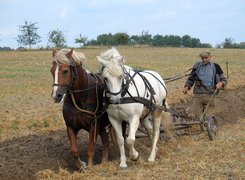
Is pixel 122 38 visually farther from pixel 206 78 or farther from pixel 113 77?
pixel 113 77

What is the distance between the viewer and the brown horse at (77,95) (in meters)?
7.07

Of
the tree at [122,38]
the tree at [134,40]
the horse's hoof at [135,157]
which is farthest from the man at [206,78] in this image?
the tree at [134,40]

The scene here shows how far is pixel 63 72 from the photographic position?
23.1 ft

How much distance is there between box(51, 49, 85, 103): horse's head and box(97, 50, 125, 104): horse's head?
0.47m

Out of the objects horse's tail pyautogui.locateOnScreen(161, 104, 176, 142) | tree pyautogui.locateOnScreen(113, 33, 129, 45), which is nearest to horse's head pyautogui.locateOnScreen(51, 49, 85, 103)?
horse's tail pyautogui.locateOnScreen(161, 104, 176, 142)

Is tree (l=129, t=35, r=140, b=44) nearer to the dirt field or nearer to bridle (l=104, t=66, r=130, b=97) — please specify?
the dirt field

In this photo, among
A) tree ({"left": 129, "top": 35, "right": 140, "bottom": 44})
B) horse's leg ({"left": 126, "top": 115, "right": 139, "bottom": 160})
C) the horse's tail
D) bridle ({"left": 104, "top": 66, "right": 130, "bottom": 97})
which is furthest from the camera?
tree ({"left": 129, "top": 35, "right": 140, "bottom": 44})

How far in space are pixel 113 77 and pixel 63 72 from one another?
808 millimetres

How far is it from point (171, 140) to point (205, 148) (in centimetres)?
97

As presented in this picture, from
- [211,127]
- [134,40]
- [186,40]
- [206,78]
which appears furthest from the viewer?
[186,40]

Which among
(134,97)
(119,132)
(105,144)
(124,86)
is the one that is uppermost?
(124,86)

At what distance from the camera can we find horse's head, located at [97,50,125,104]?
7.33m

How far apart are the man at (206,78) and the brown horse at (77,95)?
3.23m

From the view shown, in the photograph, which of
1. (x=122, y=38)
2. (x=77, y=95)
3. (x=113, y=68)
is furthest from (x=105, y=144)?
(x=122, y=38)
